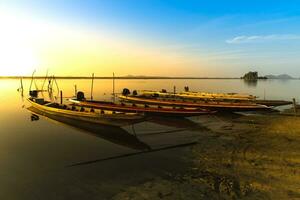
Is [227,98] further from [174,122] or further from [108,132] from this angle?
[108,132]

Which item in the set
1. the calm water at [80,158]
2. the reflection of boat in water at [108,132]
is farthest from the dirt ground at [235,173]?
the reflection of boat in water at [108,132]

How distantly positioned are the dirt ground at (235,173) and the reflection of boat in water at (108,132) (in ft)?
12.8

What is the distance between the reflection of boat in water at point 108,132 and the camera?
57.8 feet

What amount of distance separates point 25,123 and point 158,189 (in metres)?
21.6

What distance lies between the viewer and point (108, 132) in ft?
70.7

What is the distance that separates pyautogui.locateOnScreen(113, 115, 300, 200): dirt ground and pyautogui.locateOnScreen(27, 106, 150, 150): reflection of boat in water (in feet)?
12.8

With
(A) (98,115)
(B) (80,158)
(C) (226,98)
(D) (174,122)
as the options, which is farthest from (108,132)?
(C) (226,98)

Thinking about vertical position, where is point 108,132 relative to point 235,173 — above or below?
below

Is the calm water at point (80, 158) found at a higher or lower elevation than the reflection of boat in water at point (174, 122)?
lower

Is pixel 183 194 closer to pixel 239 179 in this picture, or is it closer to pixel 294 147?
pixel 239 179

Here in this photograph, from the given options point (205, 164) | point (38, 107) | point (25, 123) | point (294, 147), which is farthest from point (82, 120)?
point (294, 147)

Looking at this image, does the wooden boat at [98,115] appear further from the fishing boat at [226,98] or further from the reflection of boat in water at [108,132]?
the fishing boat at [226,98]

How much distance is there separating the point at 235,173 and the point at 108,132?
42.4 feet

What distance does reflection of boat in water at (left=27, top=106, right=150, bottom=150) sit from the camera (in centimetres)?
1762
